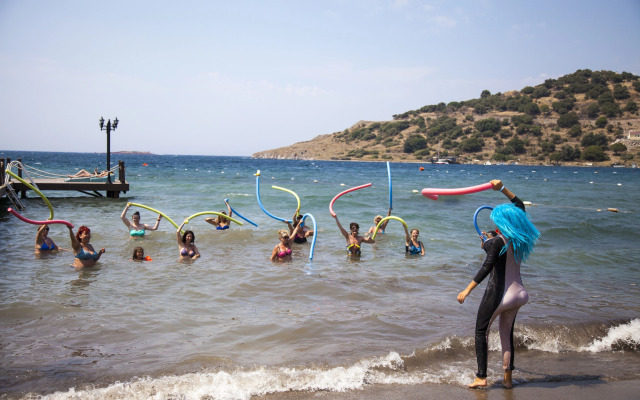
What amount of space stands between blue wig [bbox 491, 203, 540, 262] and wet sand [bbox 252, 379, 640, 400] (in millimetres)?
1549

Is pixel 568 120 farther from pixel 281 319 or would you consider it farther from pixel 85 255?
pixel 281 319

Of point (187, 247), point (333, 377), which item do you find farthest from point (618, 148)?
point (333, 377)

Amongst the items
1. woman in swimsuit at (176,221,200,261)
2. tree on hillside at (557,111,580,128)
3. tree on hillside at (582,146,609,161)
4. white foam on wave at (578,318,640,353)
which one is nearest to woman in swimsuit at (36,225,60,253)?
woman in swimsuit at (176,221,200,261)

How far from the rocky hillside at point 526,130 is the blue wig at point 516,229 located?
103033 mm

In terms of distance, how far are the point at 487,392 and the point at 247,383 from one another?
8.94 ft

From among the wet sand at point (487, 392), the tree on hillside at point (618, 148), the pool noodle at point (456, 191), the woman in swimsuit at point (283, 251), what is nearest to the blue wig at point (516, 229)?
the pool noodle at point (456, 191)

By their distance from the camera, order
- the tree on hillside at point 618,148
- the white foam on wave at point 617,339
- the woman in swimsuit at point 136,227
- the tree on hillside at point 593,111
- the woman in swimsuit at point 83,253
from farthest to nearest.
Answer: the tree on hillside at point 593,111 → the tree on hillside at point 618,148 → the woman in swimsuit at point 136,227 → the woman in swimsuit at point 83,253 → the white foam on wave at point 617,339

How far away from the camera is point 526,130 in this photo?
112 metres

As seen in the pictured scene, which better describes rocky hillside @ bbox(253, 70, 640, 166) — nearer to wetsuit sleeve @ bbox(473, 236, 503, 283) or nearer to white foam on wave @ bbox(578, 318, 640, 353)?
white foam on wave @ bbox(578, 318, 640, 353)

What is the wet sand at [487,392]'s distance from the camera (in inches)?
208

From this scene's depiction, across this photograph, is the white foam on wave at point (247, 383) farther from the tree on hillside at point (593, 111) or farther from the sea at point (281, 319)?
the tree on hillside at point (593, 111)

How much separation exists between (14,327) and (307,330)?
448cm

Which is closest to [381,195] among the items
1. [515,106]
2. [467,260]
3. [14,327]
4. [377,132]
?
[467,260]

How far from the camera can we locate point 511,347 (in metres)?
5.29
